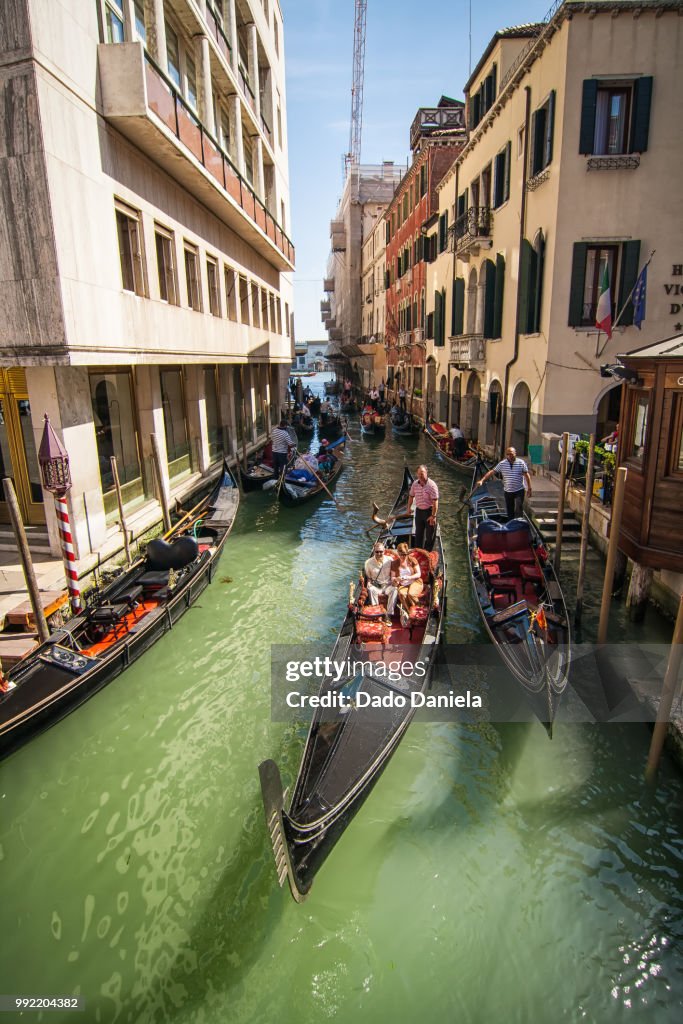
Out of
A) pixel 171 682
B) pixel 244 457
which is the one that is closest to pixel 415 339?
pixel 244 457

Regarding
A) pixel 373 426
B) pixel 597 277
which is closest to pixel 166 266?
pixel 597 277

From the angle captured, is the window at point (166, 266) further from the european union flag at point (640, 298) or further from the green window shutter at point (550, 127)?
the european union flag at point (640, 298)

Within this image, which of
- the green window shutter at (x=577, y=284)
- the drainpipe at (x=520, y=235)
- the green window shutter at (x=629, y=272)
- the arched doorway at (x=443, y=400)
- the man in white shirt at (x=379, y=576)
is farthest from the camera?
the arched doorway at (x=443, y=400)

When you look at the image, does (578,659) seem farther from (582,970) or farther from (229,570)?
(229,570)

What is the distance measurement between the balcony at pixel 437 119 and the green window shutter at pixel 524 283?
1713 centimetres

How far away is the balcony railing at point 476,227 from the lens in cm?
Answer: 1691

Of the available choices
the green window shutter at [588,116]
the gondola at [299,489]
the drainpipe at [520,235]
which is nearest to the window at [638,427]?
the green window shutter at [588,116]

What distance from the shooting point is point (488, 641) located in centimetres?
805

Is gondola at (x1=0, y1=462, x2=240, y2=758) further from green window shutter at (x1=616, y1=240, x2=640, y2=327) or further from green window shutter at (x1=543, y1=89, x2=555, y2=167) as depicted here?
green window shutter at (x1=543, y1=89, x2=555, y2=167)

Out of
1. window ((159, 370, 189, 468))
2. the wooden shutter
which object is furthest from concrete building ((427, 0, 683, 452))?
window ((159, 370, 189, 468))

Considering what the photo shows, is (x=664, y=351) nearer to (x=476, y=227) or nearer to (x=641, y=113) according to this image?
(x=641, y=113)

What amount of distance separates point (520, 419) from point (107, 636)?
39.2ft

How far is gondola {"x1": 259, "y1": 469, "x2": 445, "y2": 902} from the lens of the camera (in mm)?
4000

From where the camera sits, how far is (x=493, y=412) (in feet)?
59.6
